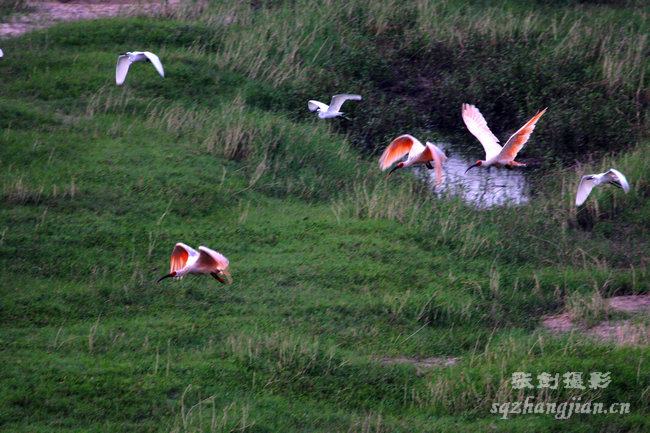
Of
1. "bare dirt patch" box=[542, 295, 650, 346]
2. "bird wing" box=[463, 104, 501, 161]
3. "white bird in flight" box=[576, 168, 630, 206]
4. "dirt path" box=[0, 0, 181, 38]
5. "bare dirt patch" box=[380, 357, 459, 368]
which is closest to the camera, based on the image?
"bare dirt patch" box=[380, 357, 459, 368]

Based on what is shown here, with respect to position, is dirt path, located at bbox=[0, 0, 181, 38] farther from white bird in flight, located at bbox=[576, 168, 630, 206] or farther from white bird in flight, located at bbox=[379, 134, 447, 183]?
white bird in flight, located at bbox=[576, 168, 630, 206]

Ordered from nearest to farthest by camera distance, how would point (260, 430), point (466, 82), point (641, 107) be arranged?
point (260, 430) → point (641, 107) → point (466, 82)

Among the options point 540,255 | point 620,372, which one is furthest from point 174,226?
point 620,372

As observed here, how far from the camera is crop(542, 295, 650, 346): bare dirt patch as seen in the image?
7000mm

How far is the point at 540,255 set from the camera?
29.2ft

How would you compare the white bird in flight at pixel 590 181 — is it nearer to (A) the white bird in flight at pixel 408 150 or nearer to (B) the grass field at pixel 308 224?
(B) the grass field at pixel 308 224

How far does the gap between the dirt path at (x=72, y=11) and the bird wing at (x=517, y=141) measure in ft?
25.2

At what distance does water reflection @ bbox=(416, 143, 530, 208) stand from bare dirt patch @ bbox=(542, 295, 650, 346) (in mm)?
2326

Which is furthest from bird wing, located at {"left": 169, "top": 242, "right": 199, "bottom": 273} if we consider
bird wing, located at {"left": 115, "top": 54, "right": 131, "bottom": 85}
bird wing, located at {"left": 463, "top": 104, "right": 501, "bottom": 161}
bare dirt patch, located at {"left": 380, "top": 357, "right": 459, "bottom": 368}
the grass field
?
bird wing, located at {"left": 115, "top": 54, "right": 131, "bottom": 85}

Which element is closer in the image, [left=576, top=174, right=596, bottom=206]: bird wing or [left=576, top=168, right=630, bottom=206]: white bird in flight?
[left=576, top=168, right=630, bottom=206]: white bird in flight

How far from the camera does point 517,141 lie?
7.77 m

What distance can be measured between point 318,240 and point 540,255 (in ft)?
8.14

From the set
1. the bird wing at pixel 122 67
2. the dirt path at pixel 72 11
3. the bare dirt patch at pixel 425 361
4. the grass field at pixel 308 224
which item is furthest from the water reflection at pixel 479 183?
the dirt path at pixel 72 11

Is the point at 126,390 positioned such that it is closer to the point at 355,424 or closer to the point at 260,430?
the point at 260,430
